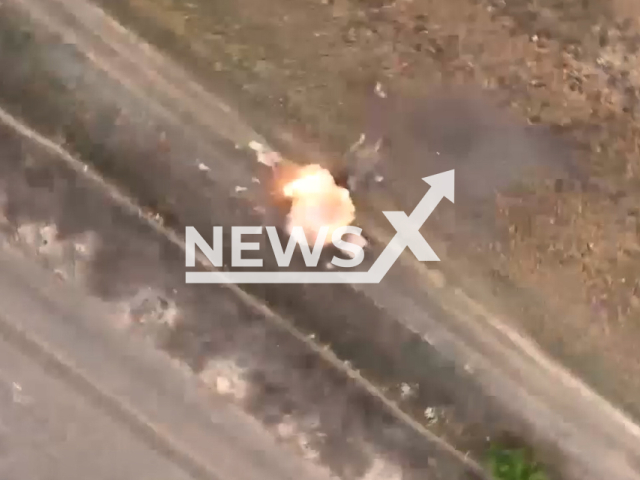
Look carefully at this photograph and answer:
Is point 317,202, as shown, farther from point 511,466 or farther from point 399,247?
point 511,466

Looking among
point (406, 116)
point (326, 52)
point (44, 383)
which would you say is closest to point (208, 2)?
point (326, 52)

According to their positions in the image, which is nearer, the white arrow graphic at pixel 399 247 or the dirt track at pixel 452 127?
the dirt track at pixel 452 127

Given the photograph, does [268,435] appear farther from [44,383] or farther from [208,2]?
[208,2]

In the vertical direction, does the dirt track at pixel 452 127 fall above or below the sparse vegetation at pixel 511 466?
above

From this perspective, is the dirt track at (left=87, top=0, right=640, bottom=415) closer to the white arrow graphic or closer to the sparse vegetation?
the white arrow graphic

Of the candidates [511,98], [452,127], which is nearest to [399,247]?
[452,127]

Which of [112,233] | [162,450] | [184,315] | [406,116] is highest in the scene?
[406,116]

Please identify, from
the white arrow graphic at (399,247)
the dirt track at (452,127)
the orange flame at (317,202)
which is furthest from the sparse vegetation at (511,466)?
the orange flame at (317,202)

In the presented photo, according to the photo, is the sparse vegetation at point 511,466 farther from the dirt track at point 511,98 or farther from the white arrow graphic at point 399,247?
the white arrow graphic at point 399,247
